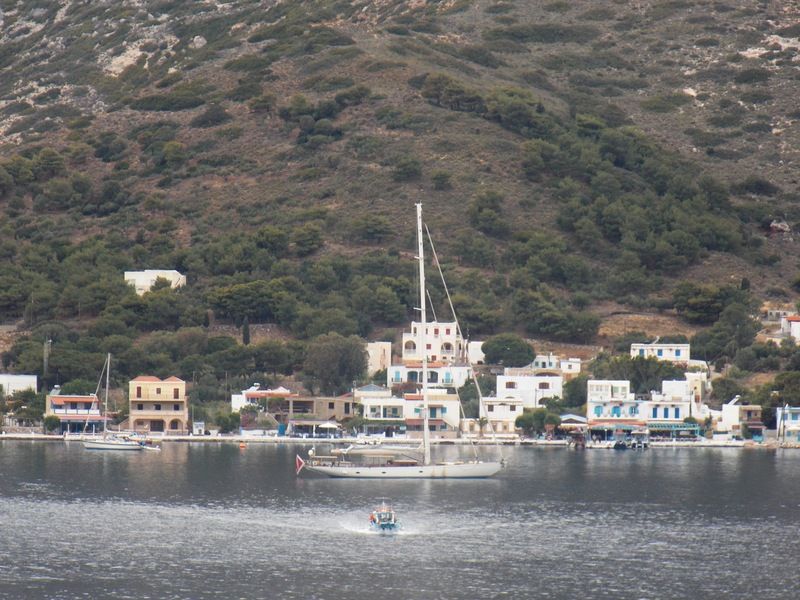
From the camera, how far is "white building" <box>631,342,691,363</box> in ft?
348

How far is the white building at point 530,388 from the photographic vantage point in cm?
10175

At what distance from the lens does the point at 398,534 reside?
5766cm

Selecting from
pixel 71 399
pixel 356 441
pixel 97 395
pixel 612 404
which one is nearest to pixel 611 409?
pixel 612 404

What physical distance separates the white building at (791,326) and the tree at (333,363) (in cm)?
2710

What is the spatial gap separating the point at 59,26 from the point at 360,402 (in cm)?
10768

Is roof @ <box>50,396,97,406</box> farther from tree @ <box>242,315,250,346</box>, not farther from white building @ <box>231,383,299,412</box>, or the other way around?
tree @ <box>242,315,250,346</box>

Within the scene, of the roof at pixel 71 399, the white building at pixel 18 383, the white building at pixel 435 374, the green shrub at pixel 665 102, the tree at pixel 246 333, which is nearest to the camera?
the roof at pixel 71 399

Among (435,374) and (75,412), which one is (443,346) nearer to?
(435,374)

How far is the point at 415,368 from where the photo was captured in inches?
4205

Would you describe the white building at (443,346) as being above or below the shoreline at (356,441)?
above

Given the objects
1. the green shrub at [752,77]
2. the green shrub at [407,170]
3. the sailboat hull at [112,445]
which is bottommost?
the sailboat hull at [112,445]

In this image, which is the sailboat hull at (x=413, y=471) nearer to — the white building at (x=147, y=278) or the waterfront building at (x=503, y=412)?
the waterfront building at (x=503, y=412)

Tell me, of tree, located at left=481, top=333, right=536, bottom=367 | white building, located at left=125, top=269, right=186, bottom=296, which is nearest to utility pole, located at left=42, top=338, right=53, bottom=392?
white building, located at left=125, top=269, right=186, bottom=296

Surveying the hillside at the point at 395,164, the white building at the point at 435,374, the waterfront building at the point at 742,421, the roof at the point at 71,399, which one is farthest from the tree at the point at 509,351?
the roof at the point at 71,399
